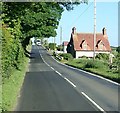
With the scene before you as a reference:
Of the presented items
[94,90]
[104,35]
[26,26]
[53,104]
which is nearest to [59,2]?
[53,104]

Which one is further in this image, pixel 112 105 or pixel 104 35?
pixel 104 35

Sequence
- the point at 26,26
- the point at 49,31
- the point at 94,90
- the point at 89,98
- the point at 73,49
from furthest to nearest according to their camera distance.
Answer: the point at 73,49 → the point at 49,31 → the point at 26,26 → the point at 94,90 → the point at 89,98

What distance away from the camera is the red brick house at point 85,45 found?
351 feet

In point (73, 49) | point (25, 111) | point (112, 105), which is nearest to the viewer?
point (25, 111)

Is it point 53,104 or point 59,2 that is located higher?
point 59,2

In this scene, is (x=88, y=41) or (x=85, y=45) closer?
(x=85, y=45)

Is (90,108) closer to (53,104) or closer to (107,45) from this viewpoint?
(53,104)

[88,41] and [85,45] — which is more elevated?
[88,41]

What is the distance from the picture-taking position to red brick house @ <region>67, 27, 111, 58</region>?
107069 millimetres

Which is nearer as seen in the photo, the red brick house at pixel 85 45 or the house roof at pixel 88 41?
the red brick house at pixel 85 45

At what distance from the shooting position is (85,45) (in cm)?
10794

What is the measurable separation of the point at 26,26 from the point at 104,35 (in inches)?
2016

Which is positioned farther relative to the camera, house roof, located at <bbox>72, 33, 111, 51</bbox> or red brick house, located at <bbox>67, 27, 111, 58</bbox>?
house roof, located at <bbox>72, 33, 111, 51</bbox>

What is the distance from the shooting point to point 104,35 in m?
114
